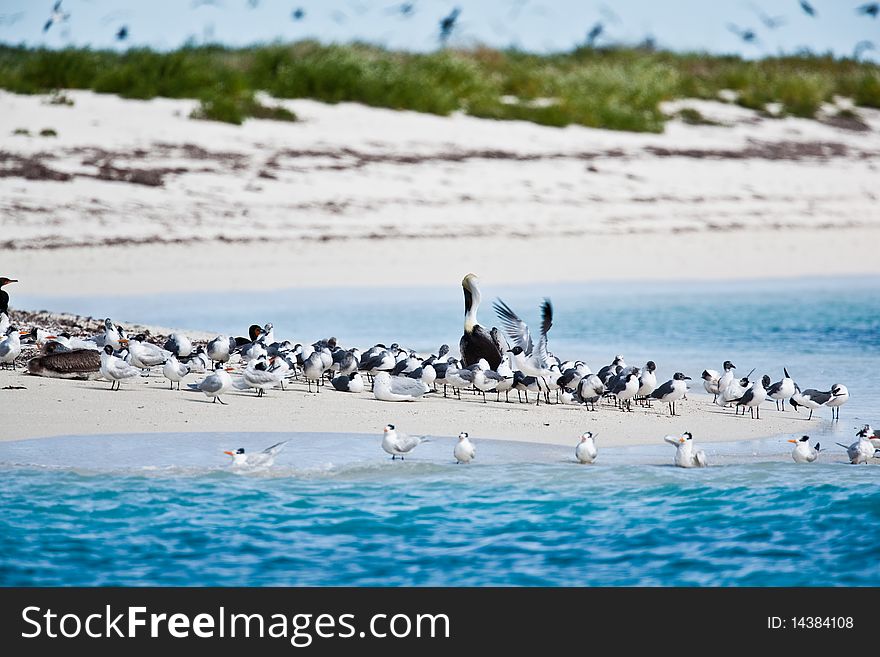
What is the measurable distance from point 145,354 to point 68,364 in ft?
1.96

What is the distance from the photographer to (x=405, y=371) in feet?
34.6

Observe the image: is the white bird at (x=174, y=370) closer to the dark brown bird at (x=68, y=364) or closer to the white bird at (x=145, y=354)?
the white bird at (x=145, y=354)

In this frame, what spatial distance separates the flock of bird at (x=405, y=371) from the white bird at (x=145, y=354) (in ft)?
0.04

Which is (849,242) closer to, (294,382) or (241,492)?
(294,382)

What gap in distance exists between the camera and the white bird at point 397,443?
27.2ft

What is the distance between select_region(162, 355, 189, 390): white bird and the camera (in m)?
10.2

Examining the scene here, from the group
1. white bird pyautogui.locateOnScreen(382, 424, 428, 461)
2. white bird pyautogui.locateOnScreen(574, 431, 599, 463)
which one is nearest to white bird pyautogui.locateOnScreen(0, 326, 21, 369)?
white bird pyautogui.locateOnScreen(382, 424, 428, 461)

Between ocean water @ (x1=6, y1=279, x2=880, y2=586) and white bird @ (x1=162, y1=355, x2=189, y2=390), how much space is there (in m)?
1.50

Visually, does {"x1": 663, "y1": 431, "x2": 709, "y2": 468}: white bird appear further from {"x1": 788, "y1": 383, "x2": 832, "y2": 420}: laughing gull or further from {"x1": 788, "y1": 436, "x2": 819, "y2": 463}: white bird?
{"x1": 788, "y1": 383, "x2": 832, "y2": 420}: laughing gull

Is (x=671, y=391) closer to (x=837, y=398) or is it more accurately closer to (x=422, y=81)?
(x=837, y=398)

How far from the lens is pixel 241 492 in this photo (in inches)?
301

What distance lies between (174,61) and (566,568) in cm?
1977

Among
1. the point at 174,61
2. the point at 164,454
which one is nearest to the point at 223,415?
the point at 164,454

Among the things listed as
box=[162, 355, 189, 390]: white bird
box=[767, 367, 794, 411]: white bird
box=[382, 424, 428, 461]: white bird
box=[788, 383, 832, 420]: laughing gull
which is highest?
box=[162, 355, 189, 390]: white bird
